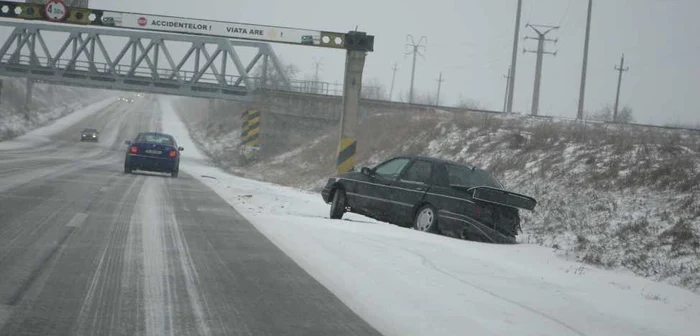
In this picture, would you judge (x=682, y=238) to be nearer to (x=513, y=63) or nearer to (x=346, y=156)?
(x=346, y=156)

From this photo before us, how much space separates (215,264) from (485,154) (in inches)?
753

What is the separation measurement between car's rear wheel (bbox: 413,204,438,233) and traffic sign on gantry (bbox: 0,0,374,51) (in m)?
13.9

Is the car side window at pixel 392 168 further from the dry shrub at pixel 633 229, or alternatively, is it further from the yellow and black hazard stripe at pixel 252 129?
the yellow and black hazard stripe at pixel 252 129

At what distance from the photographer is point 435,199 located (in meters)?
14.1

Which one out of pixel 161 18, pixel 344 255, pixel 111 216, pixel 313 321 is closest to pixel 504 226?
pixel 344 255

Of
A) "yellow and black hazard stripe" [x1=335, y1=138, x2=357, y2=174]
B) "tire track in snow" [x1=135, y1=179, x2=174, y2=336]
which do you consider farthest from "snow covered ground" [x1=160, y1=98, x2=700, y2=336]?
"yellow and black hazard stripe" [x1=335, y1=138, x2=357, y2=174]

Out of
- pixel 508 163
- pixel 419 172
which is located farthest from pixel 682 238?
pixel 508 163

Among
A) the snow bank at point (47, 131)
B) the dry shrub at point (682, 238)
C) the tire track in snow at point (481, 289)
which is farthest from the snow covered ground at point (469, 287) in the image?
the snow bank at point (47, 131)

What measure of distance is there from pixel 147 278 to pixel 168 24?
72.8 ft

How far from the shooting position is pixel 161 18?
28625 mm

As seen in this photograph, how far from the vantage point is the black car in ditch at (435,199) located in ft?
44.2

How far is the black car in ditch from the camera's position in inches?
530

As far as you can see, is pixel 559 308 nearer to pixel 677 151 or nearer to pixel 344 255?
pixel 344 255

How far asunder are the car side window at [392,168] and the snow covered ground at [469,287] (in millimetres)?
1660
